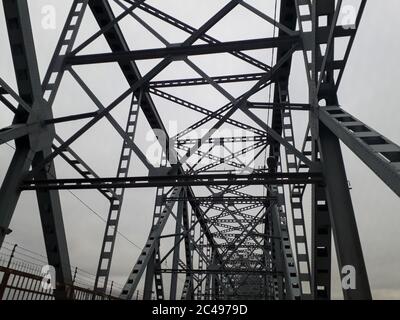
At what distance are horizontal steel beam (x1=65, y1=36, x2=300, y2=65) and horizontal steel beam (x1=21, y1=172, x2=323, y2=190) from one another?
3788 millimetres

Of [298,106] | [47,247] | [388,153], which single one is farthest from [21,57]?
[388,153]

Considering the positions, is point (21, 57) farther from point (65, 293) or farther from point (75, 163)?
point (65, 293)

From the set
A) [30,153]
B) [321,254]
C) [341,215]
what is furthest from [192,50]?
[321,254]

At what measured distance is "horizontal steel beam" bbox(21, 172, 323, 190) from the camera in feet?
27.5

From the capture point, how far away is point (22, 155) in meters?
8.85

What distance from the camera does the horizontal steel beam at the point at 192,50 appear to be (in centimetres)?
988

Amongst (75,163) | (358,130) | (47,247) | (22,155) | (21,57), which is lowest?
(47,247)

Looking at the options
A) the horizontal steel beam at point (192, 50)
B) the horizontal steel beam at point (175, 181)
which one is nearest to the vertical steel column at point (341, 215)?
the horizontal steel beam at point (175, 181)

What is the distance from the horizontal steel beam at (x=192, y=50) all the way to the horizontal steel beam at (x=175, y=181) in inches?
149

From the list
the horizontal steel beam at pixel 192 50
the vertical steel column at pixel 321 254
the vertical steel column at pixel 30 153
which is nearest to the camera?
the vertical steel column at pixel 321 254

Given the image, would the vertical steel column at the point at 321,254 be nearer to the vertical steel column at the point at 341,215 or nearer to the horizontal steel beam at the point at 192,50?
the vertical steel column at the point at 341,215

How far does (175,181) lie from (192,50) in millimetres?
3978
